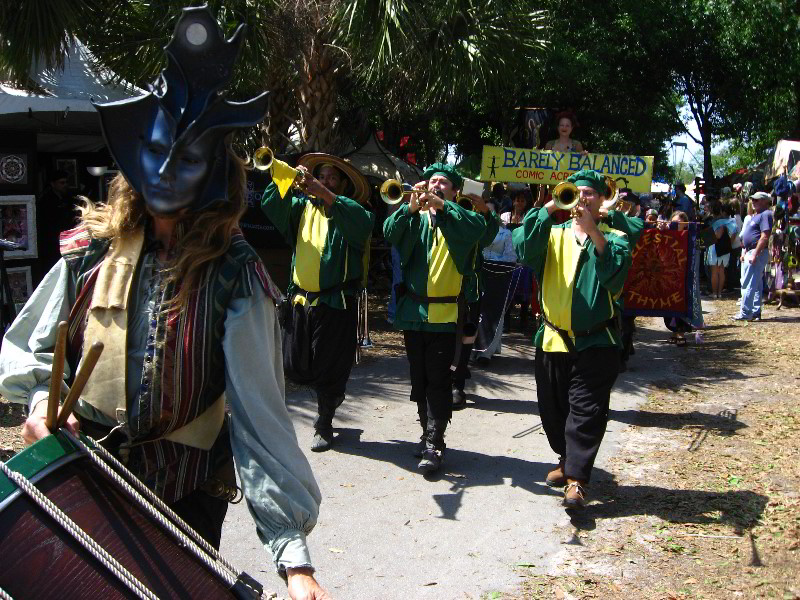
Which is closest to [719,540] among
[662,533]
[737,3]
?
[662,533]

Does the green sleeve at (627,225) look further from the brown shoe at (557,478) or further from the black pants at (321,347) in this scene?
the black pants at (321,347)

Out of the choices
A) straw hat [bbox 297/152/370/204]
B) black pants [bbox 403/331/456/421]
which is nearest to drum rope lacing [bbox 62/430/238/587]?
black pants [bbox 403/331/456/421]

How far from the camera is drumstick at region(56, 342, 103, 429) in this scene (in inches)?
66.6

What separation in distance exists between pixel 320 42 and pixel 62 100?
2.78 meters

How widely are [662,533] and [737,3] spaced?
19.5 metres

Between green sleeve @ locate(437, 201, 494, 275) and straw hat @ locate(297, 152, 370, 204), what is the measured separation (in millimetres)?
739

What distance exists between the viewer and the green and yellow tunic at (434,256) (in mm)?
5672

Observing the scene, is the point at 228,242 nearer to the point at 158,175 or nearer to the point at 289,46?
the point at 158,175

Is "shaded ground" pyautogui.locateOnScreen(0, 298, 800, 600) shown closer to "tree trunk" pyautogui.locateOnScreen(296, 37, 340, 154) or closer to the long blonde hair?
the long blonde hair

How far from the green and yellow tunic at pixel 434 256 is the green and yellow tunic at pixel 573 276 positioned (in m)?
0.51

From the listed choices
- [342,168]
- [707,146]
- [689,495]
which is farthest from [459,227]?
[707,146]

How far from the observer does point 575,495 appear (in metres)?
4.83

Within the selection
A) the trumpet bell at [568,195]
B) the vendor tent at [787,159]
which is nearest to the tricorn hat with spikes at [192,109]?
the trumpet bell at [568,195]

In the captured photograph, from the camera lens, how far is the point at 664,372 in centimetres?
897
